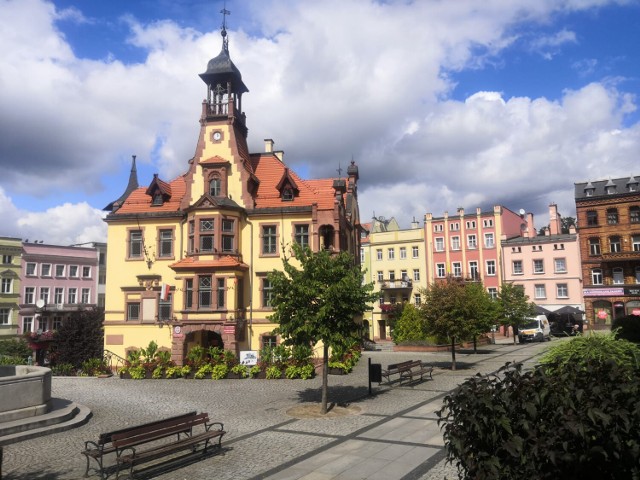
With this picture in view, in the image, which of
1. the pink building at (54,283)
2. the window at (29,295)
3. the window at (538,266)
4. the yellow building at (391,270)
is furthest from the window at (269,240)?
the window at (29,295)

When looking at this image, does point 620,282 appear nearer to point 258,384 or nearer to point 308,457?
point 258,384

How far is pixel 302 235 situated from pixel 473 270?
31.8m

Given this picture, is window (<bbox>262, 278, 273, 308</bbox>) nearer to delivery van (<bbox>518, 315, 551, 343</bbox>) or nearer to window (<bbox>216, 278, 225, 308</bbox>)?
window (<bbox>216, 278, 225, 308</bbox>)

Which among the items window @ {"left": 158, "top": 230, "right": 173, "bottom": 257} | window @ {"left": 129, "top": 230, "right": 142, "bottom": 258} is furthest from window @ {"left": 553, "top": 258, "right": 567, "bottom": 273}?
window @ {"left": 129, "top": 230, "right": 142, "bottom": 258}

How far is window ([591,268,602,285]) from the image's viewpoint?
4912 cm

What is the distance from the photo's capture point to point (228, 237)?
29359 millimetres

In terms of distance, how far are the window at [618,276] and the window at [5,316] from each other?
6341 cm

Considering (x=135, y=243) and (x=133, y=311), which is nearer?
(x=133, y=311)

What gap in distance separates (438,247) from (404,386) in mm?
38815

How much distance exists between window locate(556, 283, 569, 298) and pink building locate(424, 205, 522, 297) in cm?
565

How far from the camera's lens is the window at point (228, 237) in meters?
29.3

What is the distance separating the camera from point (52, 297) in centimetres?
5866

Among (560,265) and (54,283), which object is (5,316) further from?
(560,265)

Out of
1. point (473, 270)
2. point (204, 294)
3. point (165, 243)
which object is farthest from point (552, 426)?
point (473, 270)
